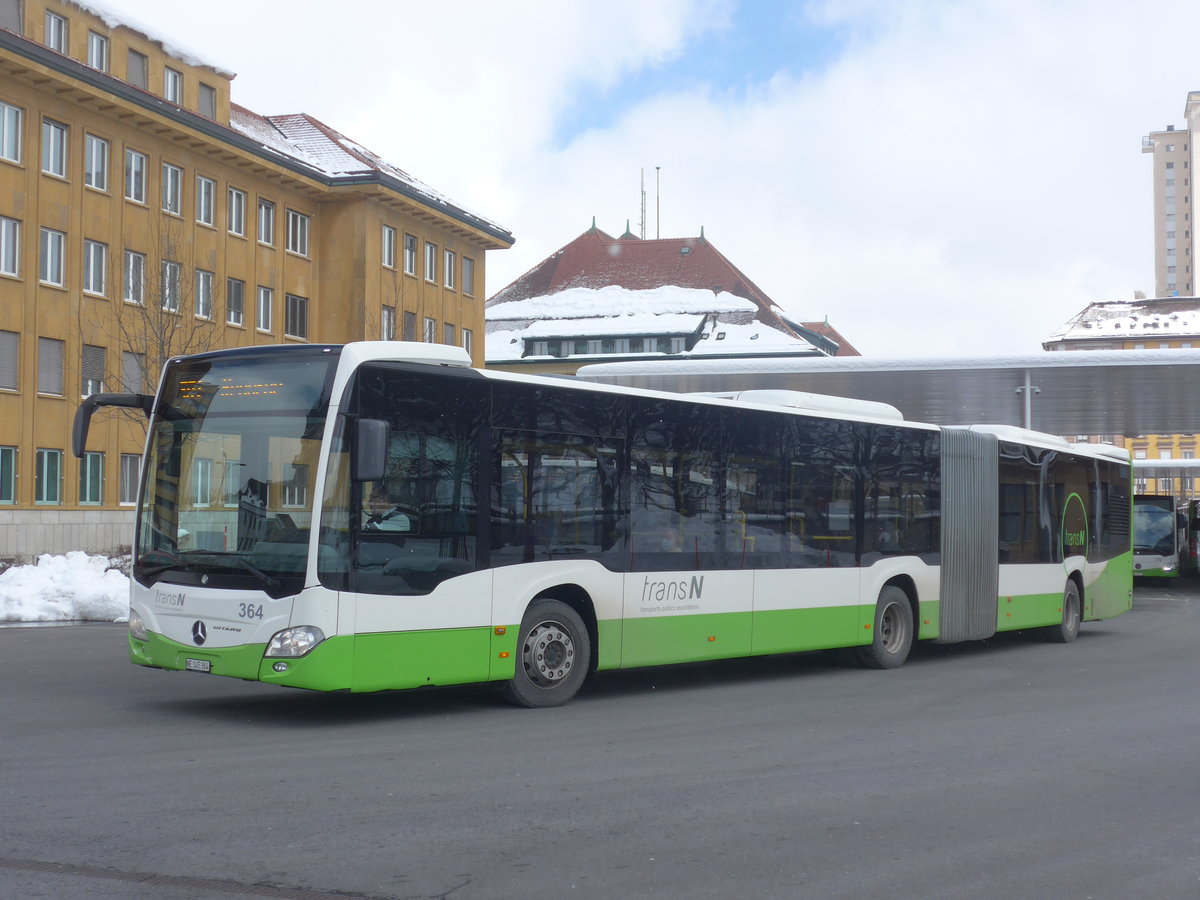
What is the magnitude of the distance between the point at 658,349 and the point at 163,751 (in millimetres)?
76754

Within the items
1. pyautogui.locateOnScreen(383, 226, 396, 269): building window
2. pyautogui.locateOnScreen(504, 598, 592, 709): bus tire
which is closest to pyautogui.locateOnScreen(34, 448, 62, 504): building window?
pyautogui.locateOnScreen(383, 226, 396, 269): building window

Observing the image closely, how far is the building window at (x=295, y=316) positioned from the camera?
49625mm

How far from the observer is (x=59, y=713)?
1065 centimetres

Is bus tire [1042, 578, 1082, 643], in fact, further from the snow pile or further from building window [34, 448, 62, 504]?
building window [34, 448, 62, 504]

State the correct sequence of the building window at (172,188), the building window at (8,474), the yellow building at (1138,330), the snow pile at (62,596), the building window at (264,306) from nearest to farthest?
the snow pile at (62,596) → the building window at (8,474) → the building window at (172,188) → the building window at (264,306) → the yellow building at (1138,330)

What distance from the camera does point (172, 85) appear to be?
45.5m

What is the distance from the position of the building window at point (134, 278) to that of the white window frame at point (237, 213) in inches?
201

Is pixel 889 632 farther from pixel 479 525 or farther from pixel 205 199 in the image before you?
pixel 205 199

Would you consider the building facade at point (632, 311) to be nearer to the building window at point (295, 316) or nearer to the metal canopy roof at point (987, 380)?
the building window at point (295, 316)

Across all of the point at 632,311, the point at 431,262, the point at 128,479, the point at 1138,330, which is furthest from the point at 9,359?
the point at 1138,330

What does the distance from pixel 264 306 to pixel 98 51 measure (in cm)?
1002

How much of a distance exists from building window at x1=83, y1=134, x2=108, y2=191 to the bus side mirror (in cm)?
3310

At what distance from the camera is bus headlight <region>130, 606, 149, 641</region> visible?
10.8m

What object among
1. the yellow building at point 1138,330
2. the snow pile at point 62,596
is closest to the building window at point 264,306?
the snow pile at point 62,596
